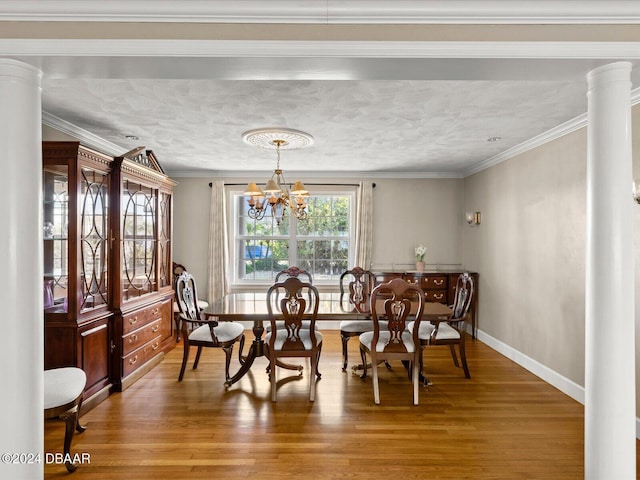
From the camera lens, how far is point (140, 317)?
156 inches

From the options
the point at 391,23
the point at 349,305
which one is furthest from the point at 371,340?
the point at 391,23

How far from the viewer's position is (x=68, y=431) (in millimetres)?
2432

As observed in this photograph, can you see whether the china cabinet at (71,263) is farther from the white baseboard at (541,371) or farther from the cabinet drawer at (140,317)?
the white baseboard at (541,371)

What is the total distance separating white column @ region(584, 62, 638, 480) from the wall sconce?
3836mm

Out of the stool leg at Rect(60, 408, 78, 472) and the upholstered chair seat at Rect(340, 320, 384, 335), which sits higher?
the upholstered chair seat at Rect(340, 320, 384, 335)

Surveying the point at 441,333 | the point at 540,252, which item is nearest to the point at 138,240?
the point at 441,333

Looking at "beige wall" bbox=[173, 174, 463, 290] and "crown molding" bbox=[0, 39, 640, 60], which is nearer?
"crown molding" bbox=[0, 39, 640, 60]

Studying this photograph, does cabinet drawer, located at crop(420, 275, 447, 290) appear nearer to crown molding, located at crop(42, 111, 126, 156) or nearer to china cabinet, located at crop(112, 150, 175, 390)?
china cabinet, located at crop(112, 150, 175, 390)

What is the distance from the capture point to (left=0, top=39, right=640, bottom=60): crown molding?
69.4 inches

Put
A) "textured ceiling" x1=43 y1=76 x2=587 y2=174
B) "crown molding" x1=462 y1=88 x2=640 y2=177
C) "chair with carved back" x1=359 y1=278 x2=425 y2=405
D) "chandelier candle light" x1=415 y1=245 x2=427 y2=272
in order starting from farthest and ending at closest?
"chandelier candle light" x1=415 y1=245 x2=427 y2=272, "crown molding" x1=462 y1=88 x2=640 y2=177, "chair with carved back" x1=359 y1=278 x2=425 y2=405, "textured ceiling" x1=43 y1=76 x2=587 y2=174

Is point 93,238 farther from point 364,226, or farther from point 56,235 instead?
point 364,226

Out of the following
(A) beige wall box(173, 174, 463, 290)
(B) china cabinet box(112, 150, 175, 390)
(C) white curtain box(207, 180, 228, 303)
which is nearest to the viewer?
(B) china cabinet box(112, 150, 175, 390)

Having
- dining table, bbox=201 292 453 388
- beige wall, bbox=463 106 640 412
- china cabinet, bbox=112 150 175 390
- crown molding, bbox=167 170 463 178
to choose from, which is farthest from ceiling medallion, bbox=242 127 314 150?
beige wall, bbox=463 106 640 412

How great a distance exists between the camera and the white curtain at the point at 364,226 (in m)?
6.19
